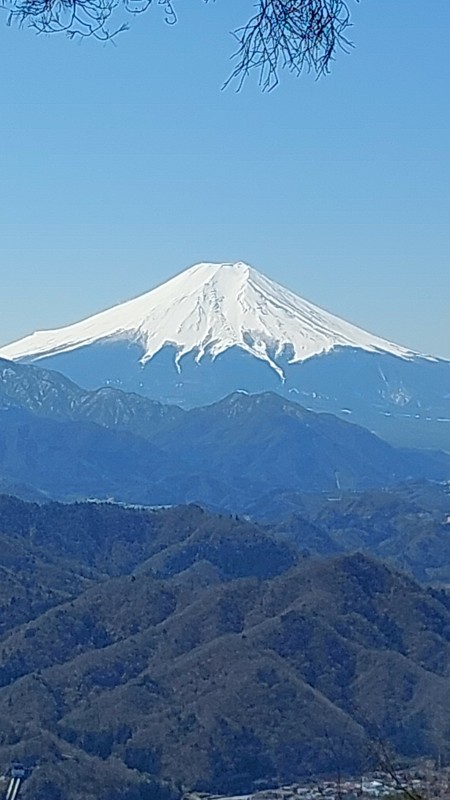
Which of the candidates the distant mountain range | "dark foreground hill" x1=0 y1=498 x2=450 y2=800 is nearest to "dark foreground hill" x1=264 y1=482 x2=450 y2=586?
the distant mountain range

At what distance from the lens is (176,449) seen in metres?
147

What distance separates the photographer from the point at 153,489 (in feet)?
385

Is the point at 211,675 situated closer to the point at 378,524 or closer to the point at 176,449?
the point at 378,524

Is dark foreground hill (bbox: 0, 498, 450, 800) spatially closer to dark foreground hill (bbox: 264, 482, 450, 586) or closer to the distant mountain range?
dark foreground hill (bbox: 264, 482, 450, 586)

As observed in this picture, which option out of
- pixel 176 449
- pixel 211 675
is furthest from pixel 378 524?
pixel 176 449

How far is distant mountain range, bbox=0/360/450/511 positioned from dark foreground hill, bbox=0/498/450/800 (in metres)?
66.3

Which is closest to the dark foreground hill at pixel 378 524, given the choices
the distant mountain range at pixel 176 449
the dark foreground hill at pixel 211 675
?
the distant mountain range at pixel 176 449

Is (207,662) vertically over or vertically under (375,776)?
under

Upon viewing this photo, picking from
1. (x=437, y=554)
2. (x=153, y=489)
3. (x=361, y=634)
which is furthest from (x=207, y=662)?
(x=153, y=489)

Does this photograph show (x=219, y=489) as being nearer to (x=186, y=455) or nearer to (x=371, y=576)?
(x=186, y=455)

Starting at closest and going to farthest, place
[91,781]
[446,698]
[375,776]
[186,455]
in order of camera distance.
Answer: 1. [375,776]
2. [91,781]
3. [446,698]
4. [186,455]

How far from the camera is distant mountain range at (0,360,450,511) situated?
12056cm

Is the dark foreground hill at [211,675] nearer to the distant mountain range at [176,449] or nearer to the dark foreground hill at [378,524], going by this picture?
the dark foreground hill at [378,524]

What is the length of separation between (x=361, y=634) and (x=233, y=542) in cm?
2168
